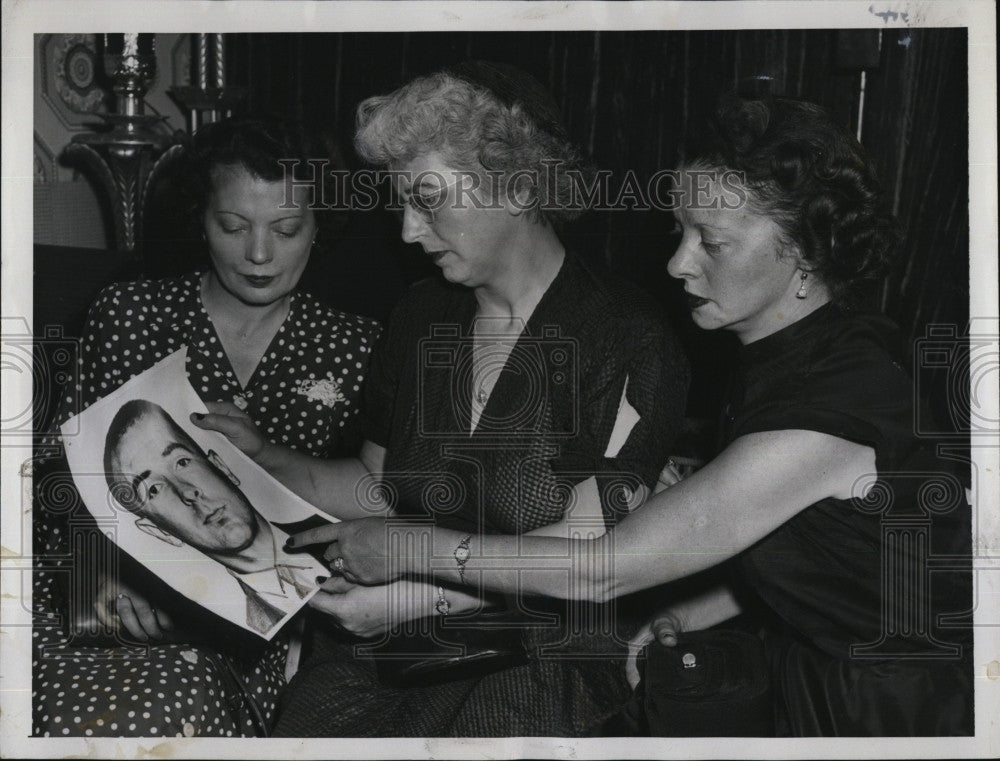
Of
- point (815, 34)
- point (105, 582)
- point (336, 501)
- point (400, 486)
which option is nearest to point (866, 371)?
point (815, 34)

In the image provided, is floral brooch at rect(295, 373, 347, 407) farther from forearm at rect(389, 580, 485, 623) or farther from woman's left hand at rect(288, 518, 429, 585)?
forearm at rect(389, 580, 485, 623)

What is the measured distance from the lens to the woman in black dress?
1291mm

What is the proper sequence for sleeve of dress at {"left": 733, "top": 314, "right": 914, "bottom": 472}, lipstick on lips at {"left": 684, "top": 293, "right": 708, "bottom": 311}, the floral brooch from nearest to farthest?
sleeve of dress at {"left": 733, "top": 314, "right": 914, "bottom": 472}, lipstick on lips at {"left": 684, "top": 293, "right": 708, "bottom": 311}, the floral brooch

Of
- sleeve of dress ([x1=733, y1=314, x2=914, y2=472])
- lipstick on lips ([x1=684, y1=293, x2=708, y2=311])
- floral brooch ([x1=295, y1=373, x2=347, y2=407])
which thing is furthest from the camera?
floral brooch ([x1=295, y1=373, x2=347, y2=407])

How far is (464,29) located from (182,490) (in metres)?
0.80

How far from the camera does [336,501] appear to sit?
147cm

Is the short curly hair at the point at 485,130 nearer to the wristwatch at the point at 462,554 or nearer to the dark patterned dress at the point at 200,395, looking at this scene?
the dark patterned dress at the point at 200,395

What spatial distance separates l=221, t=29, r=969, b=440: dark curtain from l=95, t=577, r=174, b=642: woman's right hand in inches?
22.3

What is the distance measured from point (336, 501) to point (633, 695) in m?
0.52

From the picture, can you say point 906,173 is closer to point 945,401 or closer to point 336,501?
point 945,401

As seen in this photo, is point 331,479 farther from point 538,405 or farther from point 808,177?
point 808,177

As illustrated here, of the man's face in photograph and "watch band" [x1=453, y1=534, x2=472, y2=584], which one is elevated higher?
the man's face in photograph

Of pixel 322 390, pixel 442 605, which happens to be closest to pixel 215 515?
pixel 322 390

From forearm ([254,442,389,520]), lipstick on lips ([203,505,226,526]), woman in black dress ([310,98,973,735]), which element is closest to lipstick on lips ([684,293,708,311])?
woman in black dress ([310,98,973,735])
